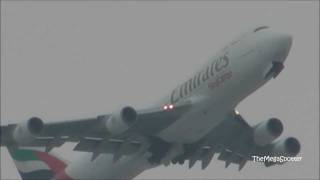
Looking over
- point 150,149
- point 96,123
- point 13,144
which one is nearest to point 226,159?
point 150,149

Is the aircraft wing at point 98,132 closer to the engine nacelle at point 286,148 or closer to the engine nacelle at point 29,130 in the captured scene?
the engine nacelle at point 29,130

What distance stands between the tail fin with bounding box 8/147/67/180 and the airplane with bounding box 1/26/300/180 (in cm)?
331

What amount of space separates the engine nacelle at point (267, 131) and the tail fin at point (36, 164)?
12.8 meters

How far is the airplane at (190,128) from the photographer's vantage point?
4750cm

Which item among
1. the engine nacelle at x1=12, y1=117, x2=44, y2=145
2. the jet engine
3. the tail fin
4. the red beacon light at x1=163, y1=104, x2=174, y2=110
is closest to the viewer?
the engine nacelle at x1=12, y1=117, x2=44, y2=145

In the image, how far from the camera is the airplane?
47500 mm

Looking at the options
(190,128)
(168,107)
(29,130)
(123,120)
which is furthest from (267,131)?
(29,130)

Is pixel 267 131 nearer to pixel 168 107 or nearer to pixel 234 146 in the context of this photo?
pixel 234 146

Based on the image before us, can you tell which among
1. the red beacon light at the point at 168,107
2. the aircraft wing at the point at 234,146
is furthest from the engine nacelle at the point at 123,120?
the aircraft wing at the point at 234,146

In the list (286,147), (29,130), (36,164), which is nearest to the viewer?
(29,130)

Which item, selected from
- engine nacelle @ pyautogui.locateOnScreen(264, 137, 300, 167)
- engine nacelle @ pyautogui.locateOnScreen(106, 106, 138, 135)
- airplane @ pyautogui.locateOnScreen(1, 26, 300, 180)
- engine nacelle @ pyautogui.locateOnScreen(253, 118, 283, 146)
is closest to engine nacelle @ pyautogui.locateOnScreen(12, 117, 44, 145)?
airplane @ pyautogui.locateOnScreen(1, 26, 300, 180)

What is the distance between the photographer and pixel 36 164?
59.2 m

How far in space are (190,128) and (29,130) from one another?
814cm
